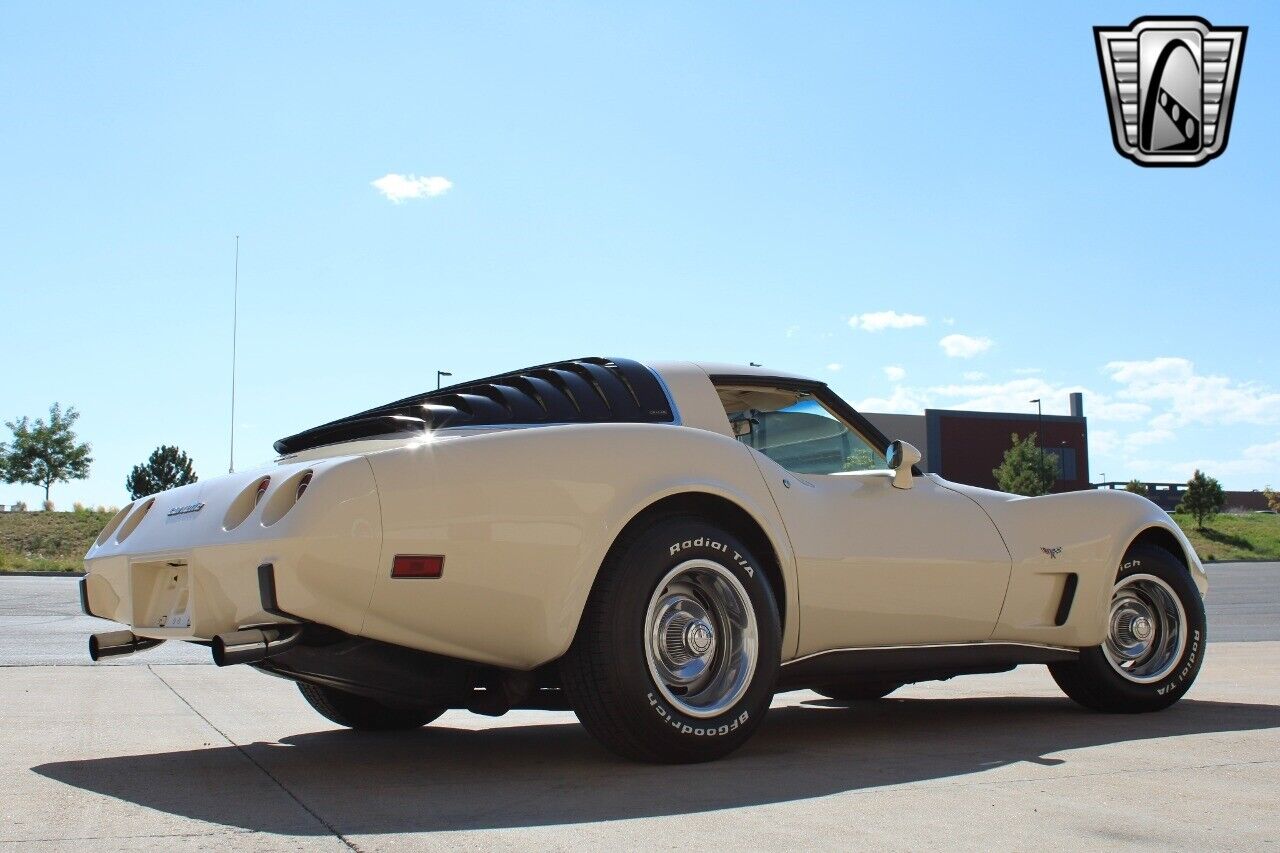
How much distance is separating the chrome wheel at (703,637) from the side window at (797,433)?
0.82 m

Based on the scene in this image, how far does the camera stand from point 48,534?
38844mm

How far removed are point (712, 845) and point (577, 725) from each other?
2906 millimetres

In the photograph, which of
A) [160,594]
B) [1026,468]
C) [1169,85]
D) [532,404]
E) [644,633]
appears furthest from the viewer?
[1026,468]

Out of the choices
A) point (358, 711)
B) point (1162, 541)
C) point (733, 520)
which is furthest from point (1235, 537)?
point (733, 520)

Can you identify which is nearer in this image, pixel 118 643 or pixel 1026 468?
pixel 118 643

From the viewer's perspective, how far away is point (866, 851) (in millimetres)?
2740

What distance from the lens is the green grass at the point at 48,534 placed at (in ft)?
113

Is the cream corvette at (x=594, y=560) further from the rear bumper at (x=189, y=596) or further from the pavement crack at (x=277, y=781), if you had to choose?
the pavement crack at (x=277, y=781)

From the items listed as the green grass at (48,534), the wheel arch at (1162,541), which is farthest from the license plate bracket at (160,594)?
the green grass at (48,534)

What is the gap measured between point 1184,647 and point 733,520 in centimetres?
274

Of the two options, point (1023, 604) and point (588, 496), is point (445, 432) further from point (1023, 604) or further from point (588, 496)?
point (1023, 604)

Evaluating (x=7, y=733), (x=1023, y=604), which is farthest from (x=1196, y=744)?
(x=7, y=733)

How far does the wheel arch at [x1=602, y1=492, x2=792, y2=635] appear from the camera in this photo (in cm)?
413

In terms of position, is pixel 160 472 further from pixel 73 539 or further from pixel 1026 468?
pixel 1026 468
